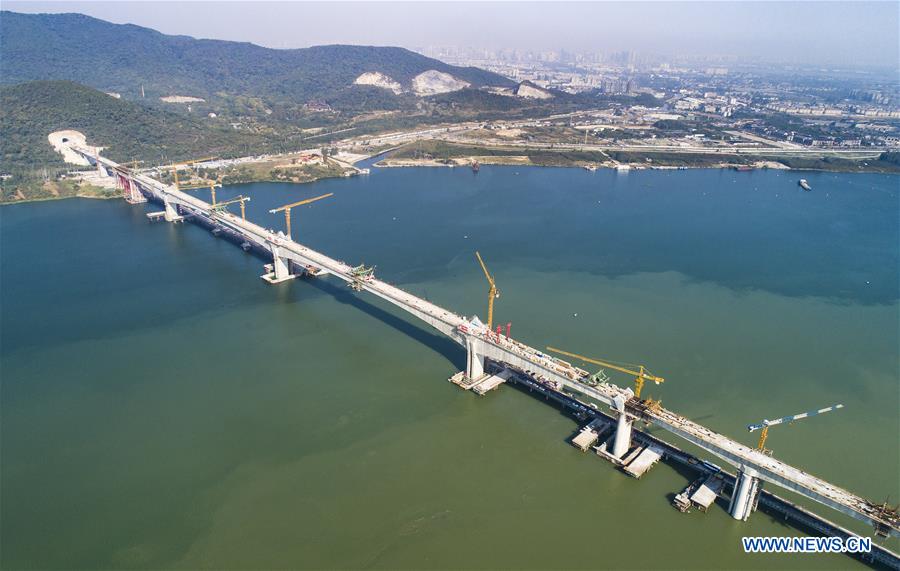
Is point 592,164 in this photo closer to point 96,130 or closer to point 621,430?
point 621,430

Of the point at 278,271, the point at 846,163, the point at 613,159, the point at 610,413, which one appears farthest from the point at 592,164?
the point at 610,413

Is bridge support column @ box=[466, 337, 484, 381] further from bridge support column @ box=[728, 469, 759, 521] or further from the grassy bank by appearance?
the grassy bank

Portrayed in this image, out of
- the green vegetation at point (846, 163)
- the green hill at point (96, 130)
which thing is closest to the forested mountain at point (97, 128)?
the green hill at point (96, 130)

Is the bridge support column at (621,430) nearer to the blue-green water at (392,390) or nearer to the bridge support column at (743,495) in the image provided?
the blue-green water at (392,390)

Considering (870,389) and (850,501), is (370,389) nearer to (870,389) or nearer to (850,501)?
(850,501)

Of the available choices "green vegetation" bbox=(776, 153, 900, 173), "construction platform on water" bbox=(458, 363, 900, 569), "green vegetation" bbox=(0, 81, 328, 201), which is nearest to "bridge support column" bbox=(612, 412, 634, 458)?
"construction platform on water" bbox=(458, 363, 900, 569)

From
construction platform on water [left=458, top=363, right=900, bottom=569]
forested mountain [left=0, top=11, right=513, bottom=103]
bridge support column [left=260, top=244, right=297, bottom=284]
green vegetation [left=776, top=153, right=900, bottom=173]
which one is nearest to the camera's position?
construction platform on water [left=458, top=363, right=900, bottom=569]

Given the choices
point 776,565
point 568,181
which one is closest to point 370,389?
point 776,565
